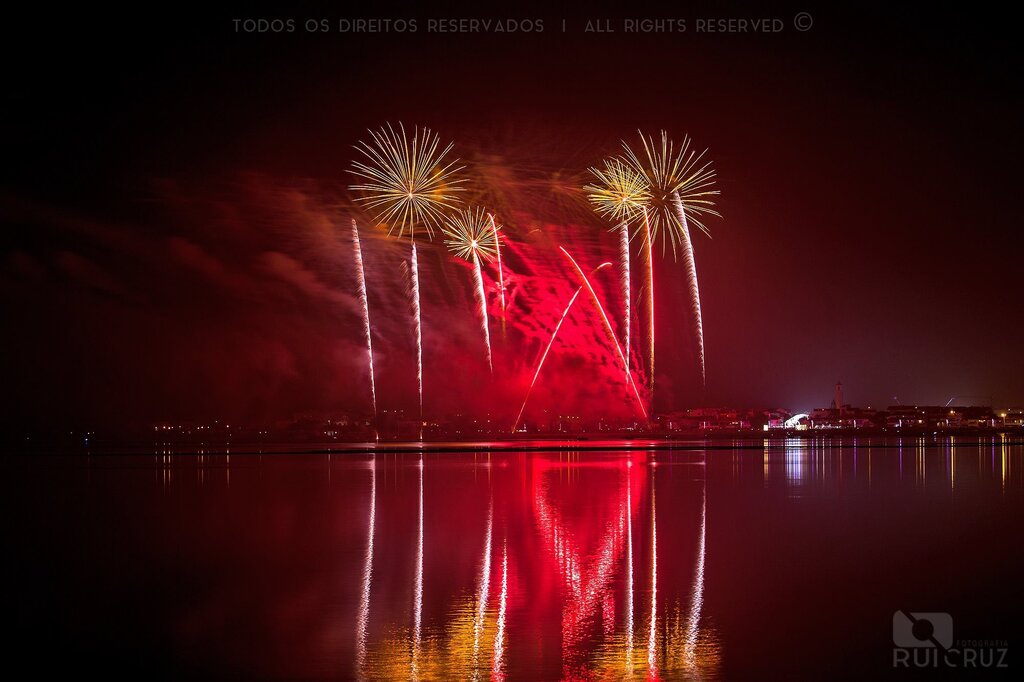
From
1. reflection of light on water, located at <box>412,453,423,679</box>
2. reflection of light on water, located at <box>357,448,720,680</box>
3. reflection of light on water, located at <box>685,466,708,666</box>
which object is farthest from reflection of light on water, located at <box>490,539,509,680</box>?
reflection of light on water, located at <box>685,466,708,666</box>

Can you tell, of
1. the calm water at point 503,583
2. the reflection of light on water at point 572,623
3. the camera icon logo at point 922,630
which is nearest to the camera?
the reflection of light on water at point 572,623

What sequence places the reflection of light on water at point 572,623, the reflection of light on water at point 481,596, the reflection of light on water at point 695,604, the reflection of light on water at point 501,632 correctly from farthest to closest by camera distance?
the reflection of light on water at point 481,596
the reflection of light on water at point 695,604
the reflection of light on water at point 572,623
the reflection of light on water at point 501,632

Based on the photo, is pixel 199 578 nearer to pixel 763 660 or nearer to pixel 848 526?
pixel 763 660

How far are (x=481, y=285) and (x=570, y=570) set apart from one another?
132 feet

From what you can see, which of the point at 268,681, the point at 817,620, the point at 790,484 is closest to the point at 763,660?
the point at 817,620

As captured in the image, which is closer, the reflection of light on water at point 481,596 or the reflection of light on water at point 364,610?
the reflection of light on water at point 364,610

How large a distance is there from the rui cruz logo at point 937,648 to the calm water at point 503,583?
17 centimetres

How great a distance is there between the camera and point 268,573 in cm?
1576

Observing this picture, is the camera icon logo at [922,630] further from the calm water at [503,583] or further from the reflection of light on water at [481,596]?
the reflection of light on water at [481,596]

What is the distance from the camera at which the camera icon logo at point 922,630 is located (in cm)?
1113

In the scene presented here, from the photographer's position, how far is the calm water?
10.5 m

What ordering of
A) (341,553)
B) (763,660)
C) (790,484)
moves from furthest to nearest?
1. (790,484)
2. (341,553)
3. (763,660)

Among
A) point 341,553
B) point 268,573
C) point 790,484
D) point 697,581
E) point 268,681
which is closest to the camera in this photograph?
point 268,681

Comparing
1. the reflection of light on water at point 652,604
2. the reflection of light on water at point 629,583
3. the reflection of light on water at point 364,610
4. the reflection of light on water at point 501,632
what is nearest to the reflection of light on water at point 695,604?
the reflection of light on water at point 652,604
